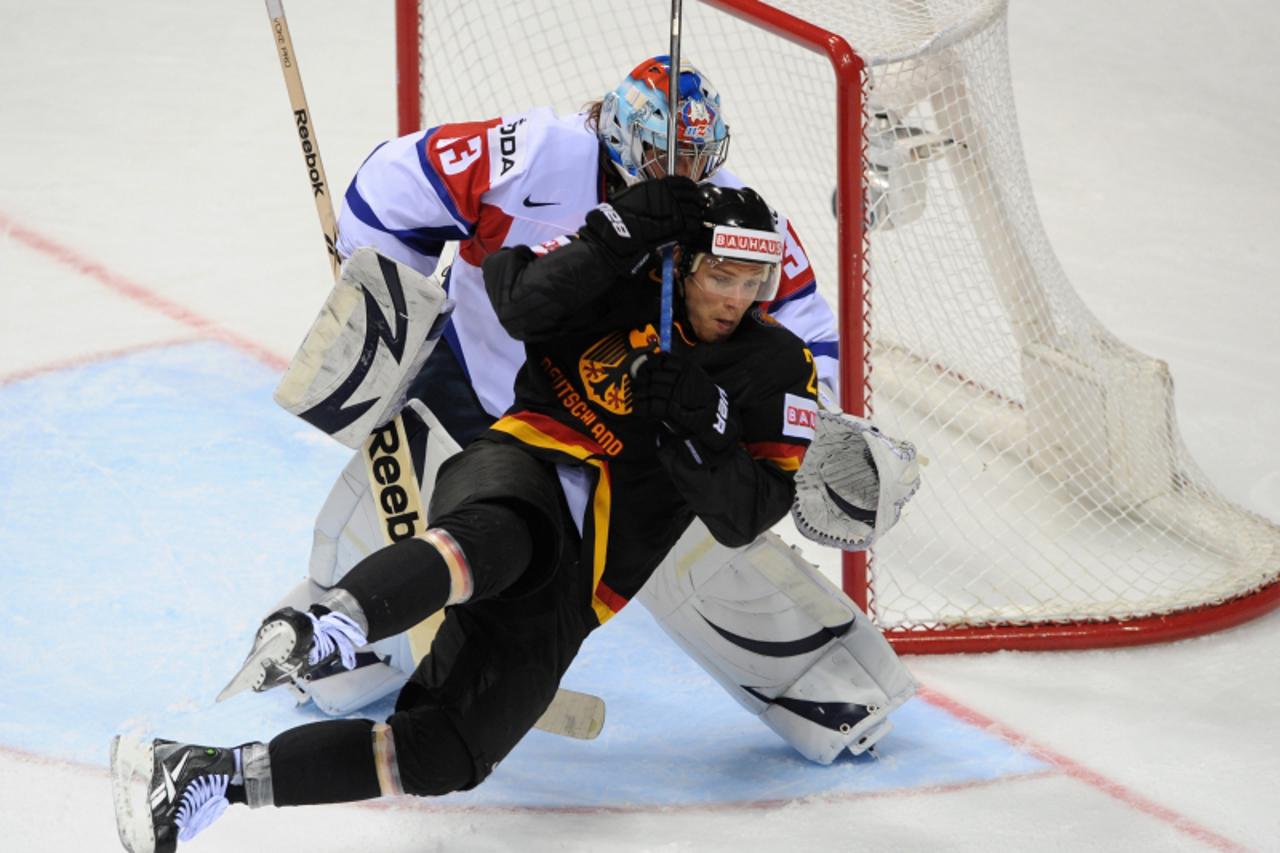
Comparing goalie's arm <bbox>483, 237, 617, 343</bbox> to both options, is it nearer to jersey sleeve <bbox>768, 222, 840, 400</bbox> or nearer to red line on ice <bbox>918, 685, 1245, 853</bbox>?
jersey sleeve <bbox>768, 222, 840, 400</bbox>

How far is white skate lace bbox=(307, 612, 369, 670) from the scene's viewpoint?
6.65 ft

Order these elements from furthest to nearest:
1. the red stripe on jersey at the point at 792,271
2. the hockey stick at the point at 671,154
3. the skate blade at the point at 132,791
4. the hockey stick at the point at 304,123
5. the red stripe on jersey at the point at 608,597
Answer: the hockey stick at the point at 304,123, the red stripe on jersey at the point at 792,271, the red stripe on jersey at the point at 608,597, the hockey stick at the point at 671,154, the skate blade at the point at 132,791

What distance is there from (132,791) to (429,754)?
1.34ft

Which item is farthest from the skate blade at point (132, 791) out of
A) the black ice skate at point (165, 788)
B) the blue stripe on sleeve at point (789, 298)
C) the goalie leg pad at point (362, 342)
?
the blue stripe on sleeve at point (789, 298)

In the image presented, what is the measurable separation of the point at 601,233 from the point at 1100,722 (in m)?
1.47

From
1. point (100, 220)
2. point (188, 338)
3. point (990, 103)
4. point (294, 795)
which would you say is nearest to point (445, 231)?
point (294, 795)

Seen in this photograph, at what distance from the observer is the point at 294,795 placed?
7.40 ft

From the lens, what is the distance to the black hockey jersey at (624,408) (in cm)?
234

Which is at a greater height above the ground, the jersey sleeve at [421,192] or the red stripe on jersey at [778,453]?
the jersey sleeve at [421,192]

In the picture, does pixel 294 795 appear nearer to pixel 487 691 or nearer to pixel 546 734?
pixel 487 691

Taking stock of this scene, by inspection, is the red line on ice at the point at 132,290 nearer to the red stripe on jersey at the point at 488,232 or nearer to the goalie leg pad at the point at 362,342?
the red stripe on jersey at the point at 488,232

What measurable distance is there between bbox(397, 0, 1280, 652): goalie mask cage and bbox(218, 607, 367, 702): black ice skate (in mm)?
1410

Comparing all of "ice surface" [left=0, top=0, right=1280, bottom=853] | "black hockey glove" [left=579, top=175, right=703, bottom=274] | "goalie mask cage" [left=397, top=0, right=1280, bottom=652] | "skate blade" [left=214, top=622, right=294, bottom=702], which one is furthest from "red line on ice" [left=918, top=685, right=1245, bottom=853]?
"skate blade" [left=214, top=622, right=294, bottom=702]

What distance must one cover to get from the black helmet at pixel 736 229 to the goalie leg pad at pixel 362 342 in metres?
0.52
